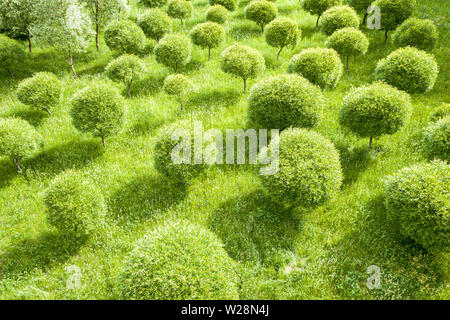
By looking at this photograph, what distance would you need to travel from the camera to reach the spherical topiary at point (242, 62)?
16781mm

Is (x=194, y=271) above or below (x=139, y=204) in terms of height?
above

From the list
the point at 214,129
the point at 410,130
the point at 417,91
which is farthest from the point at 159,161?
the point at 417,91

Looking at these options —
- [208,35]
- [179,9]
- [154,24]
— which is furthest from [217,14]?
[154,24]

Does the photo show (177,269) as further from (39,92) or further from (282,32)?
(282,32)

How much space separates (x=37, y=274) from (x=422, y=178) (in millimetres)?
13499

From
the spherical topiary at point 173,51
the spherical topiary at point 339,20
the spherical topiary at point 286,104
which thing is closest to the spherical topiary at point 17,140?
the spherical topiary at point 173,51

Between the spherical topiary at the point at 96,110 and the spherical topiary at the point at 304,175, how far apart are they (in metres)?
8.40

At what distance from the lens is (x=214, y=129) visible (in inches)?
607

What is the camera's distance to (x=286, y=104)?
42.9 feet

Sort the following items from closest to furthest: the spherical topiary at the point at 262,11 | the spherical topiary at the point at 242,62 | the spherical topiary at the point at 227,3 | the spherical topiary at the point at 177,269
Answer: the spherical topiary at the point at 177,269 → the spherical topiary at the point at 242,62 → the spherical topiary at the point at 262,11 → the spherical topiary at the point at 227,3

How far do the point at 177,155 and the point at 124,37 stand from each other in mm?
14272

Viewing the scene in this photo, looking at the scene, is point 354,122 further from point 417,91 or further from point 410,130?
point 417,91

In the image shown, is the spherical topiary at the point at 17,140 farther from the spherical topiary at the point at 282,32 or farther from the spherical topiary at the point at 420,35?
the spherical topiary at the point at 420,35
